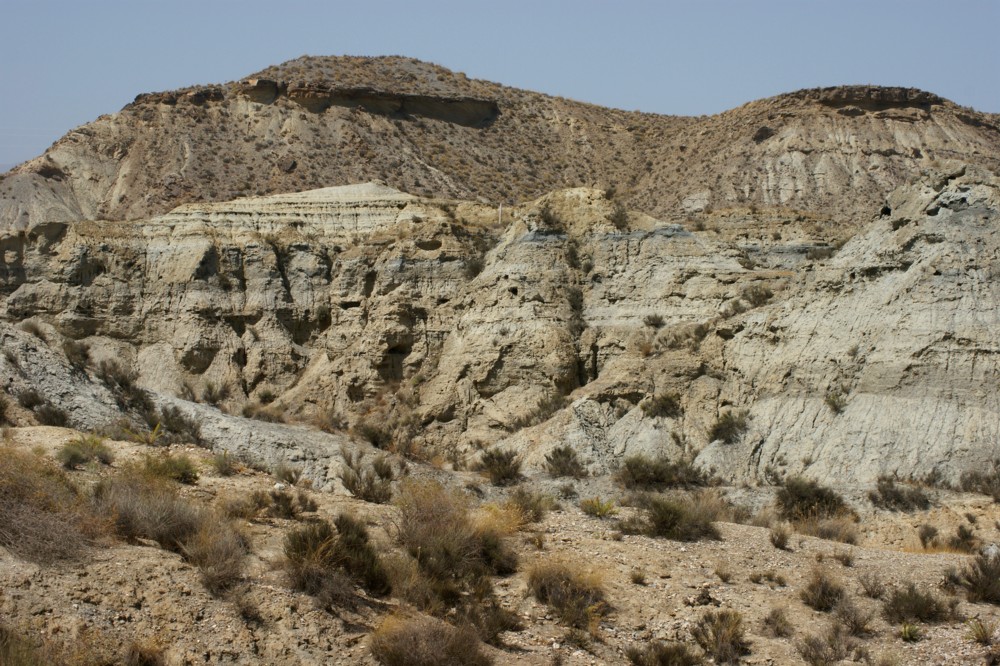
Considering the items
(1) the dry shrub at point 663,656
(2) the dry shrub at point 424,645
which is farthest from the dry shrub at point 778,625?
(2) the dry shrub at point 424,645

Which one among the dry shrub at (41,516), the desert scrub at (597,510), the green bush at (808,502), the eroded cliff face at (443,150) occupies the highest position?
the eroded cliff face at (443,150)

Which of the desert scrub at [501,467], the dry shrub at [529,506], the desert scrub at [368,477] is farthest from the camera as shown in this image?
the desert scrub at [501,467]

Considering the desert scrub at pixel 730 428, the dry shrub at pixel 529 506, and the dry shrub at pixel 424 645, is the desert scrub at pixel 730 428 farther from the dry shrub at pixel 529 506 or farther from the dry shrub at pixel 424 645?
the dry shrub at pixel 424 645

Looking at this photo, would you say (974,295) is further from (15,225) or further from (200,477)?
(15,225)

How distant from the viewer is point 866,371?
20.7m

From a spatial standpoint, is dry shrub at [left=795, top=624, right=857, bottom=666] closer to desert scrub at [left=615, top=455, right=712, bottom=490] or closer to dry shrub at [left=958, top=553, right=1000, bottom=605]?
dry shrub at [left=958, top=553, right=1000, bottom=605]

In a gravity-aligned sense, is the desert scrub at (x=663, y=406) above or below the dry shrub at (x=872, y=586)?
above

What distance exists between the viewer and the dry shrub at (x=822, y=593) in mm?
11585

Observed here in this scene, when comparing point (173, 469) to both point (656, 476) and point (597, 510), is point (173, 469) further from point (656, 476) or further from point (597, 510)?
point (656, 476)

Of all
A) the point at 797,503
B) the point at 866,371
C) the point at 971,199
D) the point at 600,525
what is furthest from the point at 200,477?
the point at 971,199

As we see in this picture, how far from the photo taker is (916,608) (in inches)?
440

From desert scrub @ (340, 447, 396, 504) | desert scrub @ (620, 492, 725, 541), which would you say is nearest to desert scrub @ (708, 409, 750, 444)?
desert scrub @ (620, 492, 725, 541)

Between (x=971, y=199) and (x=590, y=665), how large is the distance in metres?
17.0

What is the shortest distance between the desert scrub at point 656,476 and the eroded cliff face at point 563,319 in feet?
4.41
